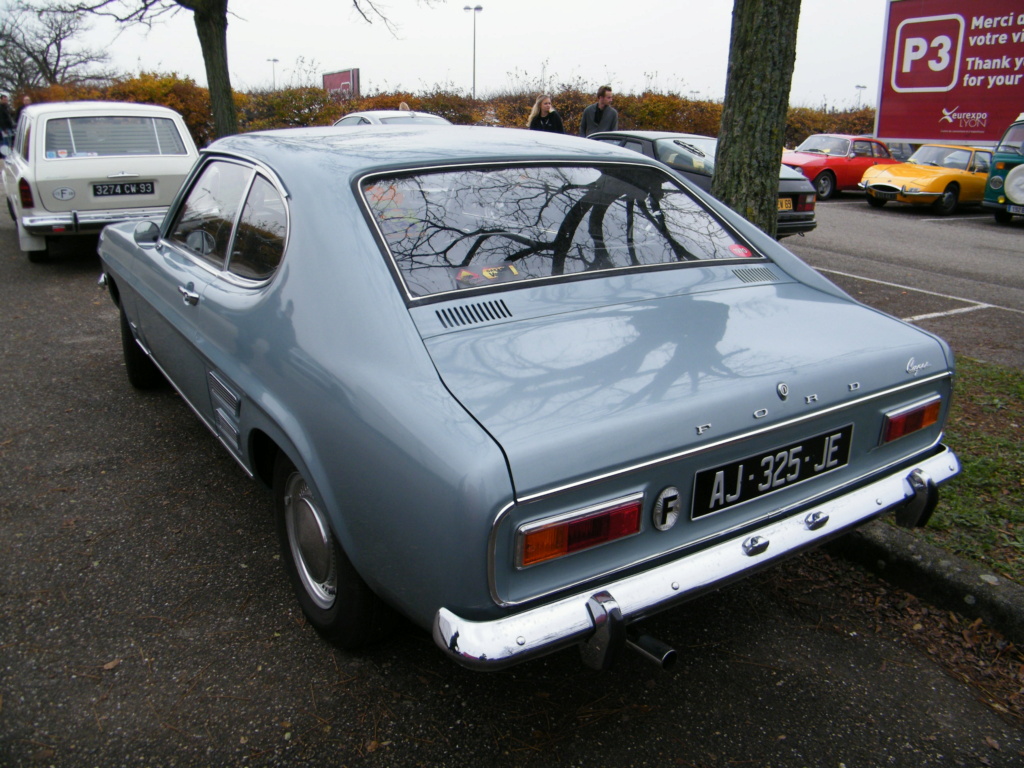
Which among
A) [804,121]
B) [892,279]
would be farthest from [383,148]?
[804,121]

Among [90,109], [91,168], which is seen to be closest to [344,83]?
[90,109]

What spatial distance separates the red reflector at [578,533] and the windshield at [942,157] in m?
16.9

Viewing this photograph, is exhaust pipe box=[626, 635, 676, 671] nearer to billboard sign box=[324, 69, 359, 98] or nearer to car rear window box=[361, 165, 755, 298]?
car rear window box=[361, 165, 755, 298]

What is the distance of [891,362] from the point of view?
7.50 ft

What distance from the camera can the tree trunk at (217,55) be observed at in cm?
1142

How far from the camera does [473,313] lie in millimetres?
2186

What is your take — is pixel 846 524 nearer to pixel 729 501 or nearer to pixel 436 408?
pixel 729 501

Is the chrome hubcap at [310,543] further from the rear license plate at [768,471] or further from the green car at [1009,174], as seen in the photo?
the green car at [1009,174]

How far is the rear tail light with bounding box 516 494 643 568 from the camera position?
170cm

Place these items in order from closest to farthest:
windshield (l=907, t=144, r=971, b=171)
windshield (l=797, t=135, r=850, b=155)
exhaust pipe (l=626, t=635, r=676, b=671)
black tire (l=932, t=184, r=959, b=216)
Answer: exhaust pipe (l=626, t=635, r=676, b=671)
black tire (l=932, t=184, r=959, b=216)
windshield (l=907, t=144, r=971, b=171)
windshield (l=797, t=135, r=850, b=155)

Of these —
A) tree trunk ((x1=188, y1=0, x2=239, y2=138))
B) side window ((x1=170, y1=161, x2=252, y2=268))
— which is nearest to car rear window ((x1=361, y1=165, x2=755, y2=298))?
side window ((x1=170, y1=161, x2=252, y2=268))

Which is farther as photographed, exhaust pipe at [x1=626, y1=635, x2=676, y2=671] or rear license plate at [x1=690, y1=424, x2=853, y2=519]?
rear license plate at [x1=690, y1=424, x2=853, y2=519]

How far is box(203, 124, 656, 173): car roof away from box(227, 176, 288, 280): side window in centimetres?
12

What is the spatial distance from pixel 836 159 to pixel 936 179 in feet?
Result: 9.30
